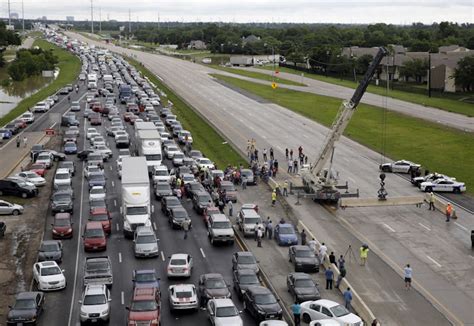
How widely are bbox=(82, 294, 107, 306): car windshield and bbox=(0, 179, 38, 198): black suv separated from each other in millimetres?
23765

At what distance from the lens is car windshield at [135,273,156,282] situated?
109 feet

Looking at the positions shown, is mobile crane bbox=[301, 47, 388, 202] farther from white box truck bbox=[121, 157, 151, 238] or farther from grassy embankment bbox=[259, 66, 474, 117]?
grassy embankment bbox=[259, 66, 474, 117]

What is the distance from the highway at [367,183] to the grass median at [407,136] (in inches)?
113

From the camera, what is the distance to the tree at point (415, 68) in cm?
14150

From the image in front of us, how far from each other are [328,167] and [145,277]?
2525cm

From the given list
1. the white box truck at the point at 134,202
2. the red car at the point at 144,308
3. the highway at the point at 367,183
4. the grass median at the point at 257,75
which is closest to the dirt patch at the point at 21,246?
the white box truck at the point at 134,202

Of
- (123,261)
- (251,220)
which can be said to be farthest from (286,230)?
(123,261)

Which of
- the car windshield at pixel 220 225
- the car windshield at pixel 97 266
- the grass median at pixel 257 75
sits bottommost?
the car windshield at pixel 97 266

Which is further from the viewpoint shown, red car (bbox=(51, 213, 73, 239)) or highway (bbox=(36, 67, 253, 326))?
red car (bbox=(51, 213, 73, 239))

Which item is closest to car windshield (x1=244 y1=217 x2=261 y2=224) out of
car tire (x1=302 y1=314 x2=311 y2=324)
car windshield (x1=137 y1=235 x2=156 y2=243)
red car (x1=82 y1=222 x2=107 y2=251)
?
car windshield (x1=137 y1=235 x2=156 y2=243)

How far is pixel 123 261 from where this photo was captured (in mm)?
38594

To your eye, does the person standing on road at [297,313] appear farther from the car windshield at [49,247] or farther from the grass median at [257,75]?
the grass median at [257,75]

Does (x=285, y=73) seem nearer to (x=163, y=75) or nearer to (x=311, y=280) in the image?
(x=163, y=75)

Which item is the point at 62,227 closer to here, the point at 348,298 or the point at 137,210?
the point at 137,210
